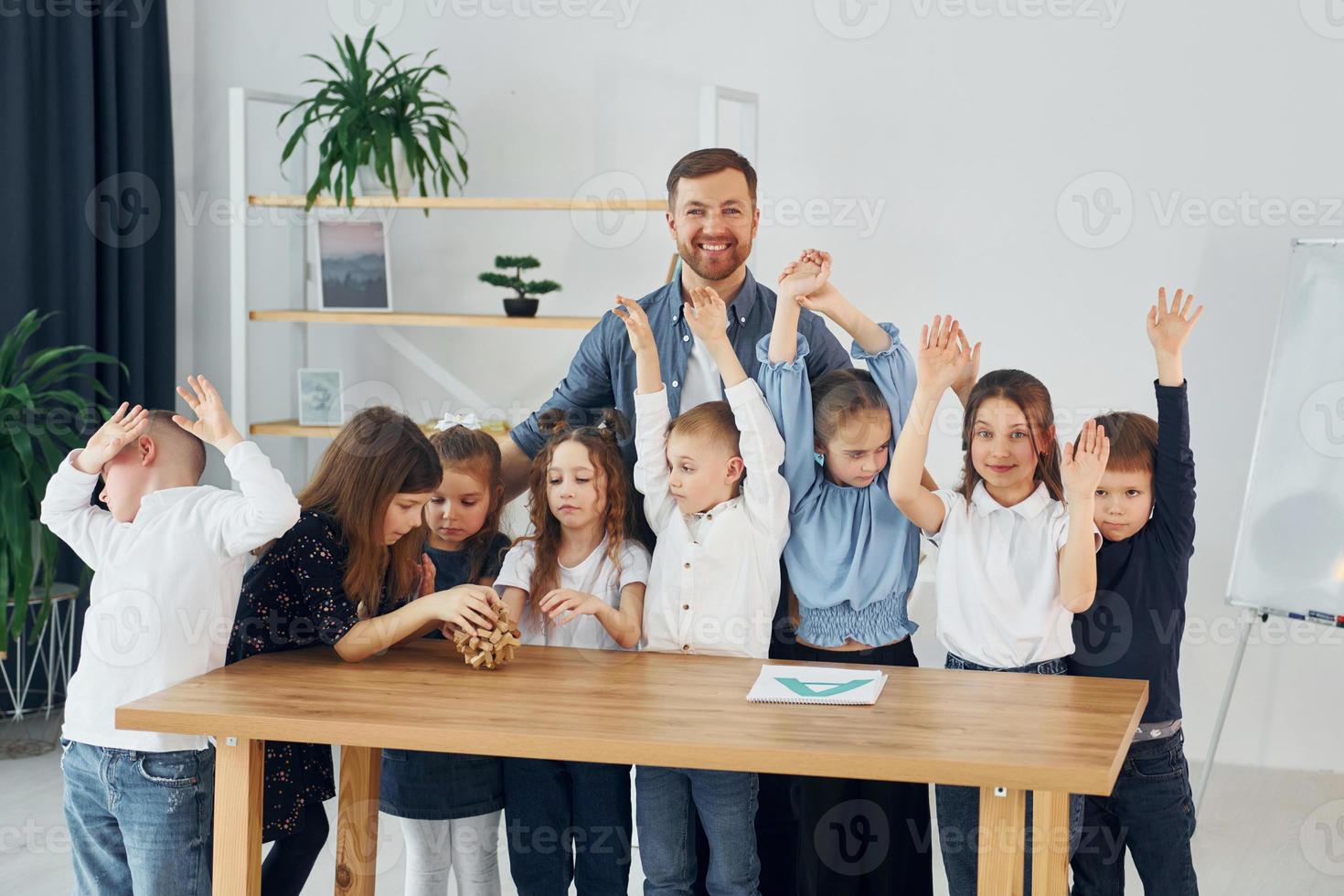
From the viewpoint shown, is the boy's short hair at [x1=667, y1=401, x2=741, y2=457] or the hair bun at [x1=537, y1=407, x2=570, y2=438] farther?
the hair bun at [x1=537, y1=407, x2=570, y2=438]

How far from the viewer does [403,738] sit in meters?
1.75

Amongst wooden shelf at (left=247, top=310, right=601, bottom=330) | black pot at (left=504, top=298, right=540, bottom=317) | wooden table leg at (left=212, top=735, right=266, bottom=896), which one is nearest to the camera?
wooden table leg at (left=212, top=735, right=266, bottom=896)

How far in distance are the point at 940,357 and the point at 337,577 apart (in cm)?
99

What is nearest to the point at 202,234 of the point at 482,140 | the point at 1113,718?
the point at 482,140

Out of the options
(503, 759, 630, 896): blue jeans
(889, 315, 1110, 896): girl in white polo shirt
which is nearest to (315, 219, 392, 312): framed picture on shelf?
(503, 759, 630, 896): blue jeans

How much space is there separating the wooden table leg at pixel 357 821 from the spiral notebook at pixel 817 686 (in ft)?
2.36

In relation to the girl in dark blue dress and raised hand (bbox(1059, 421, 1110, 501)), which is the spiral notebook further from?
the girl in dark blue dress

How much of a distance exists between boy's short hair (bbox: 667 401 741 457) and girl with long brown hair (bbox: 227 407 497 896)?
1.35 feet

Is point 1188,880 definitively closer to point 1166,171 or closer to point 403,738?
point 403,738

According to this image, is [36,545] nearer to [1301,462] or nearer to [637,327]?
[637,327]

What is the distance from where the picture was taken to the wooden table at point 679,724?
5.41ft

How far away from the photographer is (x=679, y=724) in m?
1.76

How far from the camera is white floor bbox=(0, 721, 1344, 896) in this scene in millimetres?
2957

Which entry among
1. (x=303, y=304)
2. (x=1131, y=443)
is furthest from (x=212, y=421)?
(x=303, y=304)
